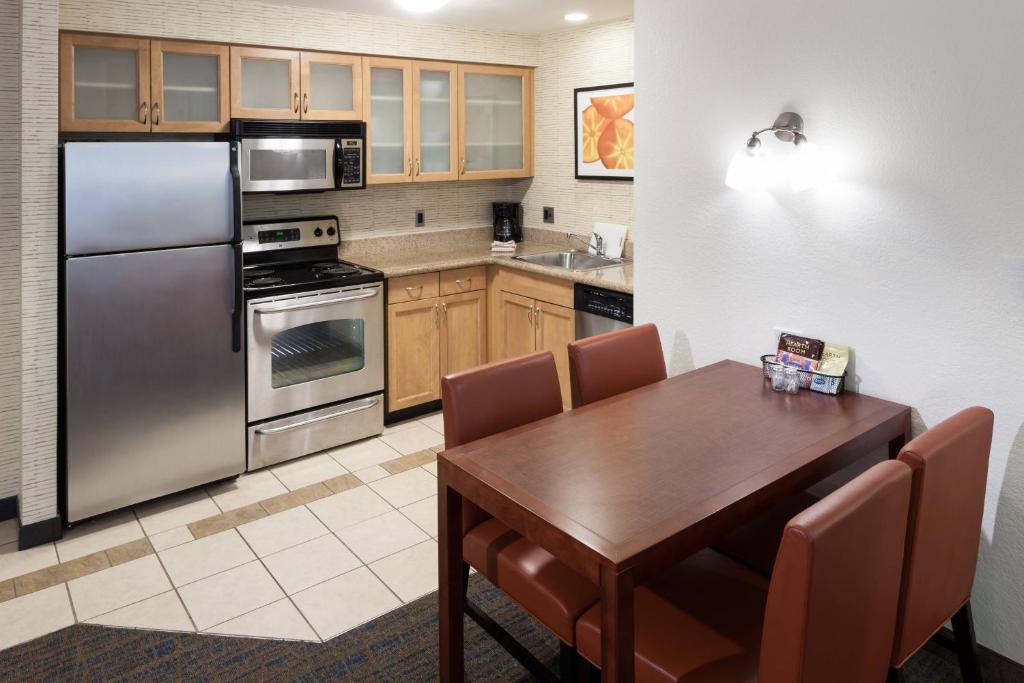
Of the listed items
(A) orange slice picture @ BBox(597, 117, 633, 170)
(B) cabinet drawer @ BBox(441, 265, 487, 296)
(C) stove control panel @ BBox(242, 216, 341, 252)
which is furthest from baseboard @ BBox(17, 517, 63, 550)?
(A) orange slice picture @ BBox(597, 117, 633, 170)

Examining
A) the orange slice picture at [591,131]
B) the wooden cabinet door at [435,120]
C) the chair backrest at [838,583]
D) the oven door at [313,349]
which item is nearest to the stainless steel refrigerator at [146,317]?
the oven door at [313,349]

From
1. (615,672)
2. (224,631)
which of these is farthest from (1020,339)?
(224,631)

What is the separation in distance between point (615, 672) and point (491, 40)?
3.95 m

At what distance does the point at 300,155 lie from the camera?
12.8 feet

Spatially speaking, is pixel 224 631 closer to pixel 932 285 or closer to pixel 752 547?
pixel 752 547

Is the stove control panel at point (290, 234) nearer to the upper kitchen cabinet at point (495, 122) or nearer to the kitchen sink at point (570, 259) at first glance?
the upper kitchen cabinet at point (495, 122)

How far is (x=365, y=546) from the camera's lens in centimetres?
304

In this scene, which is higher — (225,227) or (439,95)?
(439,95)

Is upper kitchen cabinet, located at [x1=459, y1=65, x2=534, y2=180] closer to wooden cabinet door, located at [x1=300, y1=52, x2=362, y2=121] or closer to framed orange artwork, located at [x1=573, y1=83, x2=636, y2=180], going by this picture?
framed orange artwork, located at [x1=573, y1=83, x2=636, y2=180]

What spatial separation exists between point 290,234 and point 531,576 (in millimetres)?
2860

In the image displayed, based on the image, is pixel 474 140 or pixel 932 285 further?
pixel 474 140

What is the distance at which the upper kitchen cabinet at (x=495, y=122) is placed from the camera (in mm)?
4590

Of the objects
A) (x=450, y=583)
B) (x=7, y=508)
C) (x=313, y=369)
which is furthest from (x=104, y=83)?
(x=450, y=583)

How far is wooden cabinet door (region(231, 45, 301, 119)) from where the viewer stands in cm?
372
